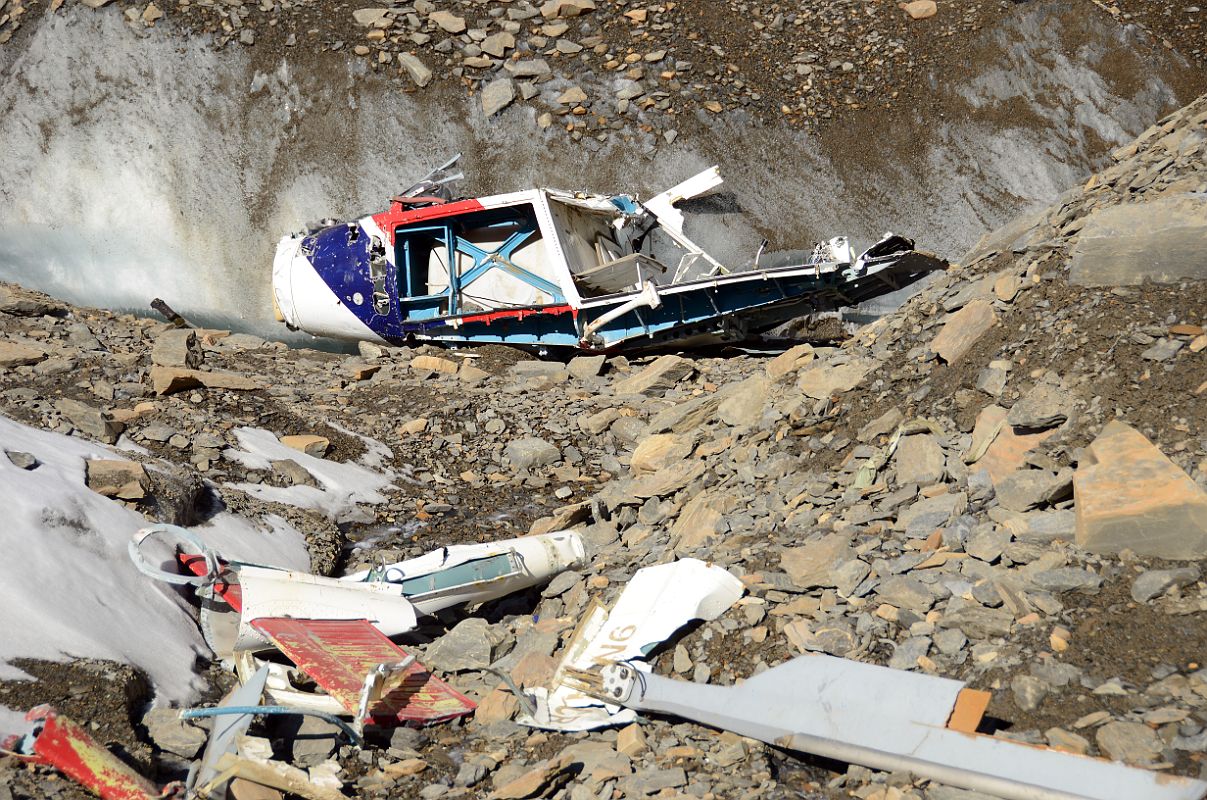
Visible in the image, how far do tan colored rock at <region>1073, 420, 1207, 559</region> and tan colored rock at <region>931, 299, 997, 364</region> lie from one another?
1.66 m

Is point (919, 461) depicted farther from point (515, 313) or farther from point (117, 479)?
point (515, 313)

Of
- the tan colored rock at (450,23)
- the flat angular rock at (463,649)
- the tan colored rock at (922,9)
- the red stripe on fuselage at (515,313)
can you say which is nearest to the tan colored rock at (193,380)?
the red stripe on fuselage at (515,313)

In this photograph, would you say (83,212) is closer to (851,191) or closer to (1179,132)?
(851,191)

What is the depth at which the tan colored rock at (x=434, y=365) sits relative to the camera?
11.9 m

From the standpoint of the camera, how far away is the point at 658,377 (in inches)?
430

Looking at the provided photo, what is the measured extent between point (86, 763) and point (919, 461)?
4.32 meters

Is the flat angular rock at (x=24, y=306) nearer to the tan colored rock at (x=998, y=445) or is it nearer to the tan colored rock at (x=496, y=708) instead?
the tan colored rock at (x=496, y=708)

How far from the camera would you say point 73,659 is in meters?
5.40

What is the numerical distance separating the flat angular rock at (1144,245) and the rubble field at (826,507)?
1 centimetres

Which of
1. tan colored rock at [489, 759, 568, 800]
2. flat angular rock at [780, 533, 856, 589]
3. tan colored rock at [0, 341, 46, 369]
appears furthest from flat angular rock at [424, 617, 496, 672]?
tan colored rock at [0, 341, 46, 369]

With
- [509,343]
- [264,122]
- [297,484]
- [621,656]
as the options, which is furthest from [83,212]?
[621,656]

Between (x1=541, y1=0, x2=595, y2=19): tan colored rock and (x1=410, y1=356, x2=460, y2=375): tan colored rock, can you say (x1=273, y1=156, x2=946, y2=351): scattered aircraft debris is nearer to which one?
(x1=410, y1=356, x2=460, y2=375): tan colored rock

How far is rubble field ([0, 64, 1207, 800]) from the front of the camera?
473 cm

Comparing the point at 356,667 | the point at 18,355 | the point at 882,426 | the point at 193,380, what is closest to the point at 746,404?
the point at 882,426
